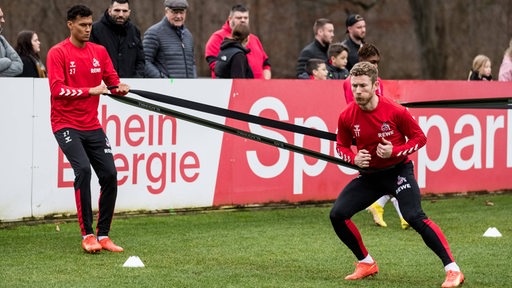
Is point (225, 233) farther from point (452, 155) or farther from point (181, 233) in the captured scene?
point (452, 155)

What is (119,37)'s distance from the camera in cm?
1327

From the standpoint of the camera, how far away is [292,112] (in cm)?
1425

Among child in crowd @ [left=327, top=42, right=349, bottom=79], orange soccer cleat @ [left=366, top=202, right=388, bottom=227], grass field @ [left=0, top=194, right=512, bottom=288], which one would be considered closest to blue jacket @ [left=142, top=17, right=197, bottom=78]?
child in crowd @ [left=327, top=42, right=349, bottom=79]

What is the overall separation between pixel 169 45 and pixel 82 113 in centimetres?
371

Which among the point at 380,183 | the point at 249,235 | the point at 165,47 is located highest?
the point at 165,47

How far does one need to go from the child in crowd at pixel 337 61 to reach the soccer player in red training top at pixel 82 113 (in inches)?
171

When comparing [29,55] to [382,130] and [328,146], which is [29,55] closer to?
[328,146]

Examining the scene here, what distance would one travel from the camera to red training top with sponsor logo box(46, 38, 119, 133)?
10.4 m

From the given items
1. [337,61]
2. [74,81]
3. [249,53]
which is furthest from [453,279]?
[249,53]

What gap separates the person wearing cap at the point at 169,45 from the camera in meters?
14.1

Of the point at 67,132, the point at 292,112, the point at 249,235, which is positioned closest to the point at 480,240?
the point at 249,235

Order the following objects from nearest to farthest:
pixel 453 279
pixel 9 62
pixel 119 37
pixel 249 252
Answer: pixel 453 279 → pixel 249 252 → pixel 9 62 → pixel 119 37

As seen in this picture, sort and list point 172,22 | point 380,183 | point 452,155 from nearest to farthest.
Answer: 1. point 380,183
2. point 172,22
3. point 452,155

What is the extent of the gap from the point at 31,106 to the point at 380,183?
15.2 ft
